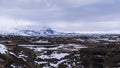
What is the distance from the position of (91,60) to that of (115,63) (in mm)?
2683

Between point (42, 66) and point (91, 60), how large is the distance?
16152 millimetres

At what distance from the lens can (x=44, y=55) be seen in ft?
215

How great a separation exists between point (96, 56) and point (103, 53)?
49.0 inches

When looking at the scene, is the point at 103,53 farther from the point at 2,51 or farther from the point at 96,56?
the point at 2,51

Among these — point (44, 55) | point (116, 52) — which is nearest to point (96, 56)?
point (116, 52)

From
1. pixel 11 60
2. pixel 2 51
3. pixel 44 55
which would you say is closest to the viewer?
pixel 11 60

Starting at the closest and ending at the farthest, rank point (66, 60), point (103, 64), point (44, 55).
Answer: point (103, 64), point (66, 60), point (44, 55)

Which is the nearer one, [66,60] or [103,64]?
[103,64]

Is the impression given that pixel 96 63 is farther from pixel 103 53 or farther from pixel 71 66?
pixel 71 66

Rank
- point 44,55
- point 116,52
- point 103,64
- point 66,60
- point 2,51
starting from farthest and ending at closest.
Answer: point 44,55 → point 66,60 → point 2,51 → point 116,52 → point 103,64

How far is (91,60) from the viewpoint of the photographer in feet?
122

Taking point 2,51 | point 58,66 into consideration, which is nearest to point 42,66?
point 58,66

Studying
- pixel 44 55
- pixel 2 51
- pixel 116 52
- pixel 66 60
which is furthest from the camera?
pixel 44 55

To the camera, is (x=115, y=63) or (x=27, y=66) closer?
(x=115, y=63)
